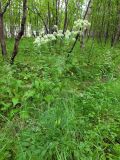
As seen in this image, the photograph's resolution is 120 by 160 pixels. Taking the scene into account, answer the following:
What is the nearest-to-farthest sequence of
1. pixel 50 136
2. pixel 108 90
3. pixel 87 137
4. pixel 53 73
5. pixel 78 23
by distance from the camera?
pixel 50 136 < pixel 87 137 < pixel 53 73 < pixel 108 90 < pixel 78 23

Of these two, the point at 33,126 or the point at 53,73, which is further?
the point at 53,73

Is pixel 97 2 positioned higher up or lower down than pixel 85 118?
higher up

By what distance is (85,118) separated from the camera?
3869mm

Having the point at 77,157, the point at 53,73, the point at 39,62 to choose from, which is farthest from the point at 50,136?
the point at 39,62

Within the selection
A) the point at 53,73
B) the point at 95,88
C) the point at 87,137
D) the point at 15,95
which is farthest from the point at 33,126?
the point at 95,88

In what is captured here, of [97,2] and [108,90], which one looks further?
[97,2]

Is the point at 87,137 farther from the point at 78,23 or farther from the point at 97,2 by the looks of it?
the point at 97,2

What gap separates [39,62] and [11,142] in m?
3.10

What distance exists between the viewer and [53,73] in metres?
4.76

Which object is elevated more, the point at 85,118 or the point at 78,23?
the point at 78,23

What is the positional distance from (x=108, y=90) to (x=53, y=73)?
1.25 m

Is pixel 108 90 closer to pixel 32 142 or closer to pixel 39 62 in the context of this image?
pixel 39 62

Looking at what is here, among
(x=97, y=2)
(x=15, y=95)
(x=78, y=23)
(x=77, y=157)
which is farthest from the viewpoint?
(x=97, y=2)

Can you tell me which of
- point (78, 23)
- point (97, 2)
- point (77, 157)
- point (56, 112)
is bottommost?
point (77, 157)
